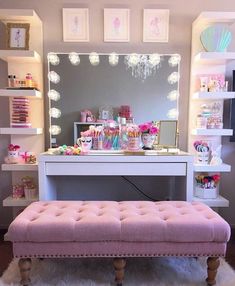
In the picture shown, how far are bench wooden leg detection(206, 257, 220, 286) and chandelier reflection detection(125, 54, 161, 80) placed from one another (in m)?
1.52

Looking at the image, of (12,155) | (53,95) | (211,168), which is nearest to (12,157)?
(12,155)

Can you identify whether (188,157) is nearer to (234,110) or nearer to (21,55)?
(234,110)

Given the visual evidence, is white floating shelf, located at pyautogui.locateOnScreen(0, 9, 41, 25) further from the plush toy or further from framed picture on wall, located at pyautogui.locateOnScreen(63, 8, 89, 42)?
the plush toy

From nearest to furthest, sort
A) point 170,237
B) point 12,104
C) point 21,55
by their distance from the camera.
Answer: point 170,237 < point 21,55 < point 12,104

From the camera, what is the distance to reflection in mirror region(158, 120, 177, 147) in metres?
2.16

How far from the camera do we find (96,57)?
7.44 feet

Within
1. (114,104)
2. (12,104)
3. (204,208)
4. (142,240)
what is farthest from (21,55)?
(204,208)

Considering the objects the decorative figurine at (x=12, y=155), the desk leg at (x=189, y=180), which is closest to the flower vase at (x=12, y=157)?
the decorative figurine at (x=12, y=155)

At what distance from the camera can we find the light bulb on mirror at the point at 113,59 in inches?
89.3

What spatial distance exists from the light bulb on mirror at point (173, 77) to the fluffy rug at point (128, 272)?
4.80 feet

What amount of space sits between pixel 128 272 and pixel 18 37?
1.99 metres

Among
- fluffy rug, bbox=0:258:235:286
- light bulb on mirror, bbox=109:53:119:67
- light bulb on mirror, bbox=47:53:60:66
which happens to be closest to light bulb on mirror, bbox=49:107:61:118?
light bulb on mirror, bbox=47:53:60:66

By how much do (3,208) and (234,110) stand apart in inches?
90.9

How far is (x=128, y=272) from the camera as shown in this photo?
1.67m
